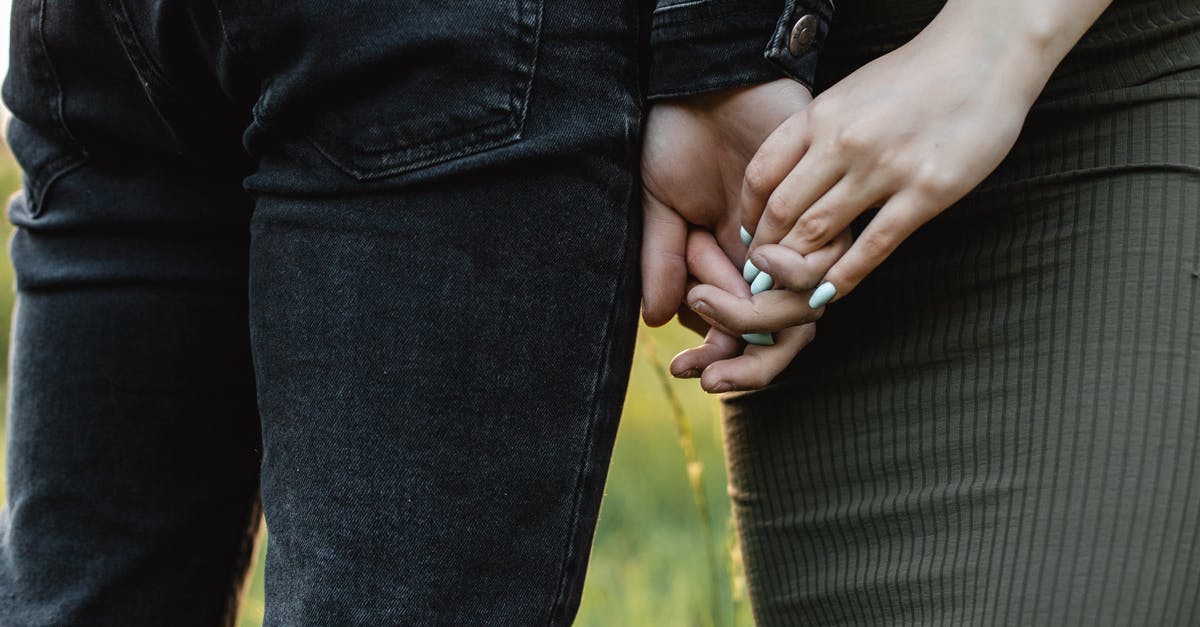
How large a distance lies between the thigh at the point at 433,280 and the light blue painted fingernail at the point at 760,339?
0.49 ft

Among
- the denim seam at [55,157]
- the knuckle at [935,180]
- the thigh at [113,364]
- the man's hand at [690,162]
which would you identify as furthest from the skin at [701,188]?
the denim seam at [55,157]

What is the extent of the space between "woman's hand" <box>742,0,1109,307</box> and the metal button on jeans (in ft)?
0.14

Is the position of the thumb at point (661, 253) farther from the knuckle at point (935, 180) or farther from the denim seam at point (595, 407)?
the knuckle at point (935, 180)

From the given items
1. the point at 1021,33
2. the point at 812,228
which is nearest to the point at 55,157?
the point at 812,228

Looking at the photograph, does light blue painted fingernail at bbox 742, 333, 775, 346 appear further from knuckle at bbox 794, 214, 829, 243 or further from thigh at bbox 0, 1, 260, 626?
thigh at bbox 0, 1, 260, 626

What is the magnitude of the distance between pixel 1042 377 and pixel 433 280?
0.41 m

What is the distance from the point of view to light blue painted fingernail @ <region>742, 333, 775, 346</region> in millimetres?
870

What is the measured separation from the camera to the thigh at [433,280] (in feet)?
2.37

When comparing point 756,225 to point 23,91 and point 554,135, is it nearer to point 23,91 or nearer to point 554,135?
point 554,135

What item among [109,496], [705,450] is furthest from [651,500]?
[109,496]

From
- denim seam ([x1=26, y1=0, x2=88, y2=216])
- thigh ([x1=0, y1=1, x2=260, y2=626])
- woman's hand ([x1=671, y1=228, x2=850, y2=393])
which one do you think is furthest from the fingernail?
denim seam ([x1=26, y1=0, x2=88, y2=216])

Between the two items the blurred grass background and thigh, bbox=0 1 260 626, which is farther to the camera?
the blurred grass background

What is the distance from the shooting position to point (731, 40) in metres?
0.79

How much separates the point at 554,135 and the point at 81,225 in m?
0.45
